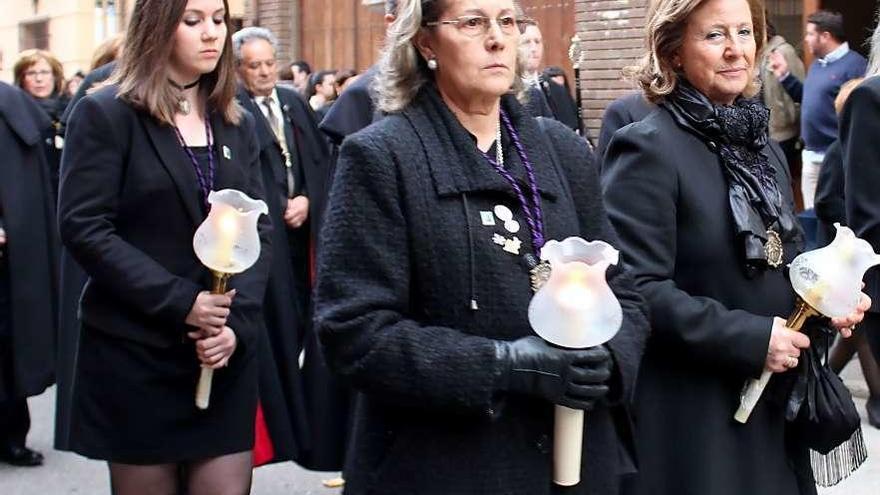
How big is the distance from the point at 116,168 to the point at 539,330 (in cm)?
181

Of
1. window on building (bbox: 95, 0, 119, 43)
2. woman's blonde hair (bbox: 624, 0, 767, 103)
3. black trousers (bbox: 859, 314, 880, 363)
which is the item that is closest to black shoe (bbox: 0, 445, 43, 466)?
black trousers (bbox: 859, 314, 880, 363)

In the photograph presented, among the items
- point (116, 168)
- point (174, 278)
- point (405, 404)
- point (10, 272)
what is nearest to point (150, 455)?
point (174, 278)

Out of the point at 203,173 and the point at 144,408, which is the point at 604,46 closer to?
the point at 203,173

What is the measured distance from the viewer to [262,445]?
491cm

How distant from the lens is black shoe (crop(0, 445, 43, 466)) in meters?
7.01

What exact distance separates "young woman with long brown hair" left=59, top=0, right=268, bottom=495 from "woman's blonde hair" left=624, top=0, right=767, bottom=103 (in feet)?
4.27

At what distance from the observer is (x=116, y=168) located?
4047 millimetres

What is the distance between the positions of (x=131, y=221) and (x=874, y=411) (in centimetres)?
456

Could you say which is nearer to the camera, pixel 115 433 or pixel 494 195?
pixel 494 195

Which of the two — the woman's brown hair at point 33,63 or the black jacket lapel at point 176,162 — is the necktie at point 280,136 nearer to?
the black jacket lapel at point 176,162

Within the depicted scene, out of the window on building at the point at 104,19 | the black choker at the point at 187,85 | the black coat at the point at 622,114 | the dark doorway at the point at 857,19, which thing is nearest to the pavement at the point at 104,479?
the black coat at the point at 622,114

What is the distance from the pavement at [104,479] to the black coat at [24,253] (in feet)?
1.34

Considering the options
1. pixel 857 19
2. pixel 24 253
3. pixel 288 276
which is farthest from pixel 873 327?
pixel 857 19

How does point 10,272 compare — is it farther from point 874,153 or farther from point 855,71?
point 855,71
